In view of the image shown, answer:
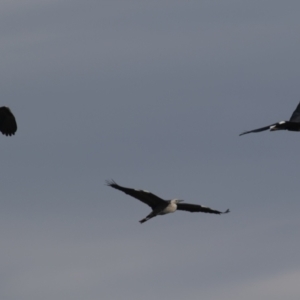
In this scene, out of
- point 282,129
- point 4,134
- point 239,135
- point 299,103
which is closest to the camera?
point 239,135

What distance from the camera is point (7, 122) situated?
53625mm

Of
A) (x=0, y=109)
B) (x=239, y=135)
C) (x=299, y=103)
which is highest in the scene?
(x=0, y=109)

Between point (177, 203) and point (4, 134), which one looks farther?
point (4, 134)

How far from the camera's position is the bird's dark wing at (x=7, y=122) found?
5356 cm

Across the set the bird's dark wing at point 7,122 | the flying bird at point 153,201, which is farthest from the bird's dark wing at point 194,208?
the bird's dark wing at point 7,122

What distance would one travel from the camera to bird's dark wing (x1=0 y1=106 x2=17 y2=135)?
5356cm

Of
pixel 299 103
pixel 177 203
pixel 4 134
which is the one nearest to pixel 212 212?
pixel 177 203

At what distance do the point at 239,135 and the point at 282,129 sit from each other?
3.90m

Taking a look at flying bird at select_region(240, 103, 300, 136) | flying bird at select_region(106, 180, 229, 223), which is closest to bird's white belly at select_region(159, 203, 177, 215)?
flying bird at select_region(106, 180, 229, 223)

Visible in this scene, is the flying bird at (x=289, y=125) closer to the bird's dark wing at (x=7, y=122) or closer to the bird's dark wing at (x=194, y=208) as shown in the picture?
the bird's dark wing at (x=194, y=208)

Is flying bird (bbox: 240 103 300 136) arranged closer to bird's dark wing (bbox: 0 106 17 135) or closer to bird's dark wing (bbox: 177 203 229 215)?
bird's dark wing (bbox: 177 203 229 215)

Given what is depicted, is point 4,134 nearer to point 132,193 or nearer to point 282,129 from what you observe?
point 132,193

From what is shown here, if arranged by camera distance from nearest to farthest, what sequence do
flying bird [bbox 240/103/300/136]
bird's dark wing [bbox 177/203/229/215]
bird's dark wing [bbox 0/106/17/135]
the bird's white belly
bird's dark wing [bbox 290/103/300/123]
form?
flying bird [bbox 240/103/300/136]
the bird's white belly
bird's dark wing [bbox 290/103/300/123]
bird's dark wing [bbox 177/203/229/215]
bird's dark wing [bbox 0/106/17/135]

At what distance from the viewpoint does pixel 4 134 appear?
5359 cm
